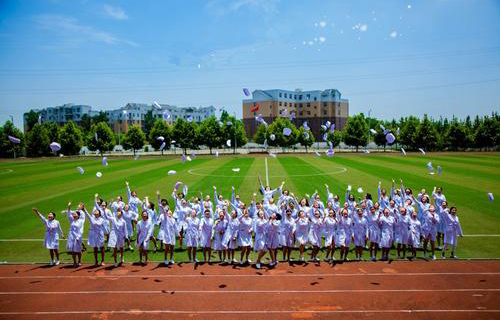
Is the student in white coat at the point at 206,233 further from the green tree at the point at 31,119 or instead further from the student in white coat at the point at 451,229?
the green tree at the point at 31,119

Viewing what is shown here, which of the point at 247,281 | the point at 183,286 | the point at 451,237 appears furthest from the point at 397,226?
the point at 183,286

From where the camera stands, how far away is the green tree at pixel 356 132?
7344 cm

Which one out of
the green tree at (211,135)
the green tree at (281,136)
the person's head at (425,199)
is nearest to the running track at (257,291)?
the person's head at (425,199)

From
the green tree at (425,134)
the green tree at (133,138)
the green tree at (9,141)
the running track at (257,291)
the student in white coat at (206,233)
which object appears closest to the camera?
the running track at (257,291)

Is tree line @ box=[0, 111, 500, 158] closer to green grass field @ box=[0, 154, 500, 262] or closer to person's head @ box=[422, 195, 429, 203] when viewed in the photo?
green grass field @ box=[0, 154, 500, 262]

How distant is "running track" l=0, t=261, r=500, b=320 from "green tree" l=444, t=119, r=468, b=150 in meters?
72.1

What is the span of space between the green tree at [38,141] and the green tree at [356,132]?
2511 inches

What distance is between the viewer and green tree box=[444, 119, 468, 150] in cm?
7212

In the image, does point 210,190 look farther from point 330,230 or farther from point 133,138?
point 133,138

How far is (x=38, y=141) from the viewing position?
69875mm

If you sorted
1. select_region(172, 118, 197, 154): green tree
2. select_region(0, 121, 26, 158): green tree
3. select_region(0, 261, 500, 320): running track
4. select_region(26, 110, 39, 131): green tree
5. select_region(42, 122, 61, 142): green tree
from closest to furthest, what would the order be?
select_region(0, 261, 500, 320): running track → select_region(0, 121, 26, 158): green tree → select_region(42, 122, 61, 142): green tree → select_region(172, 118, 197, 154): green tree → select_region(26, 110, 39, 131): green tree

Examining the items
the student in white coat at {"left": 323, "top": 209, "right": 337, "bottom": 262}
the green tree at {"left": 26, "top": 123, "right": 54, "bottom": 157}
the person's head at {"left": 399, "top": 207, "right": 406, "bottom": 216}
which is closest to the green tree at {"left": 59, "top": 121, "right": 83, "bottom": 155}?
the green tree at {"left": 26, "top": 123, "right": 54, "bottom": 157}

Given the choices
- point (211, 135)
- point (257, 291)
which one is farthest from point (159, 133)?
point (257, 291)

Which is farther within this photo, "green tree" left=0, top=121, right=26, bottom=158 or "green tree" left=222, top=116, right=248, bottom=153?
"green tree" left=222, top=116, right=248, bottom=153
